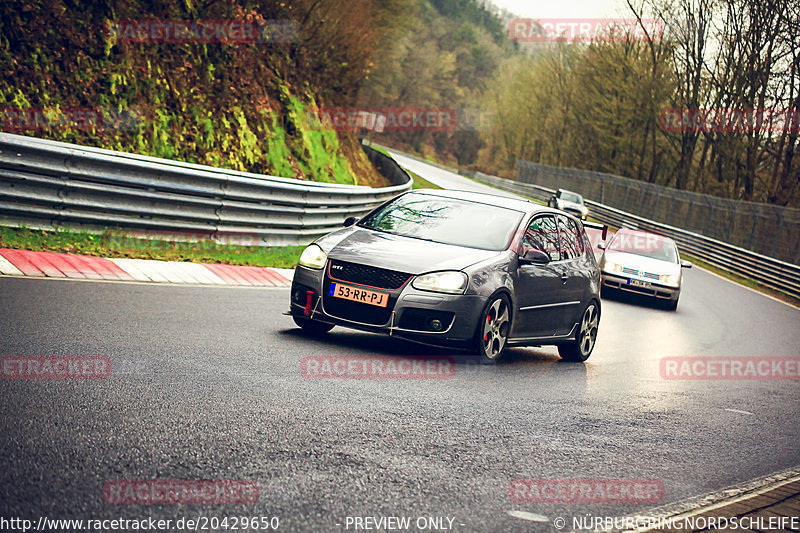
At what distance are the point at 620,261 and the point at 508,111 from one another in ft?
250

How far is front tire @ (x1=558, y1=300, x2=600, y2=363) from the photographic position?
10.6 m

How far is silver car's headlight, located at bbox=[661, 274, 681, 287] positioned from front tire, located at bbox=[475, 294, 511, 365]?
10628 millimetres

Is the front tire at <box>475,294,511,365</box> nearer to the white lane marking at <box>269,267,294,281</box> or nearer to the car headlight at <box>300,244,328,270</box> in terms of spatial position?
the car headlight at <box>300,244,328,270</box>

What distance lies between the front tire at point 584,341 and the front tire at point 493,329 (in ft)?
5.79

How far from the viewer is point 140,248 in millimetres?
12867

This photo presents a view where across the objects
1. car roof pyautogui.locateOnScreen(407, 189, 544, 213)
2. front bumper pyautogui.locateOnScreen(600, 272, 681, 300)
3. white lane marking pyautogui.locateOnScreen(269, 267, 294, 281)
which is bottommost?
white lane marking pyautogui.locateOnScreen(269, 267, 294, 281)

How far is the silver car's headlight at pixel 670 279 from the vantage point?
1873 centimetres

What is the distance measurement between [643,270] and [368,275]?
38.9 feet

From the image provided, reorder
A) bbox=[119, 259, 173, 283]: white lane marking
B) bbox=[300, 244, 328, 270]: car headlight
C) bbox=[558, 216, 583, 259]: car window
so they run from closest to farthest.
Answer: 1. bbox=[300, 244, 328, 270]: car headlight
2. bbox=[558, 216, 583, 259]: car window
3. bbox=[119, 259, 173, 283]: white lane marking

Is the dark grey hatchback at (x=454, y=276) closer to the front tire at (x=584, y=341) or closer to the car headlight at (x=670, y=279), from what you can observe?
the front tire at (x=584, y=341)

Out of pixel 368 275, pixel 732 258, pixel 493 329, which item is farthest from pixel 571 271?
pixel 732 258

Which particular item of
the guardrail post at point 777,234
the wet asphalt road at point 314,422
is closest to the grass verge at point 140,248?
the wet asphalt road at point 314,422

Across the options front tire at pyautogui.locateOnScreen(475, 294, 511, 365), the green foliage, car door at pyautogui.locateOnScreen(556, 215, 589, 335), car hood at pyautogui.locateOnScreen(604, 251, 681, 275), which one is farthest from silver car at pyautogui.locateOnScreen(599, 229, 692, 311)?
front tire at pyautogui.locateOnScreen(475, 294, 511, 365)

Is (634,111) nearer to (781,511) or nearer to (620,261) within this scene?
(620,261)
